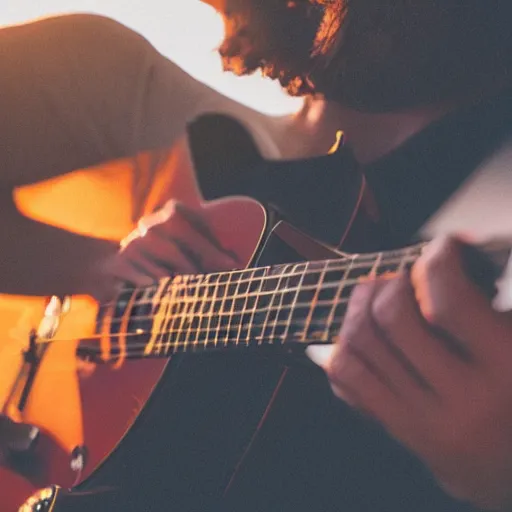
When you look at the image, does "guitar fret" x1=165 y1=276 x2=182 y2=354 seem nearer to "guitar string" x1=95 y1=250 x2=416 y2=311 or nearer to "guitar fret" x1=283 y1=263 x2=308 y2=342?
"guitar string" x1=95 y1=250 x2=416 y2=311

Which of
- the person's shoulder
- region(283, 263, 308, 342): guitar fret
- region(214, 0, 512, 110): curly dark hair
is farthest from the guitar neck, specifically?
the person's shoulder

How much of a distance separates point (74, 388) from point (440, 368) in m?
0.47

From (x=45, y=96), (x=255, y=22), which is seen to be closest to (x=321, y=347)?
(x=255, y=22)

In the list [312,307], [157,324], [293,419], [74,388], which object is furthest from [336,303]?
[74,388]

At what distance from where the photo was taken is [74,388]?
83 cm

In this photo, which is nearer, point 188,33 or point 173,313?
point 173,313

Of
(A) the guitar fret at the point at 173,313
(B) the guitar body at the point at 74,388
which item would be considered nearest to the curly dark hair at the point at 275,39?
(B) the guitar body at the point at 74,388

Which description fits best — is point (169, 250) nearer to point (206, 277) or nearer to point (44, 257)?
point (206, 277)

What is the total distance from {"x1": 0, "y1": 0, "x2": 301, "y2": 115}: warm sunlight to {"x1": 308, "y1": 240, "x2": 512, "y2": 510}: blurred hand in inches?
10.9

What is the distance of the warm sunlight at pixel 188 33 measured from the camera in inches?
30.1

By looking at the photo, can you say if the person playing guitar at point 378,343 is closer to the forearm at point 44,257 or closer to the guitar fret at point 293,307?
the guitar fret at point 293,307

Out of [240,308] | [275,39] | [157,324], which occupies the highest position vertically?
[275,39]

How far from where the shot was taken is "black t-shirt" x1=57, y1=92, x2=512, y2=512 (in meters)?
0.58

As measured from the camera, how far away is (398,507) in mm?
566
